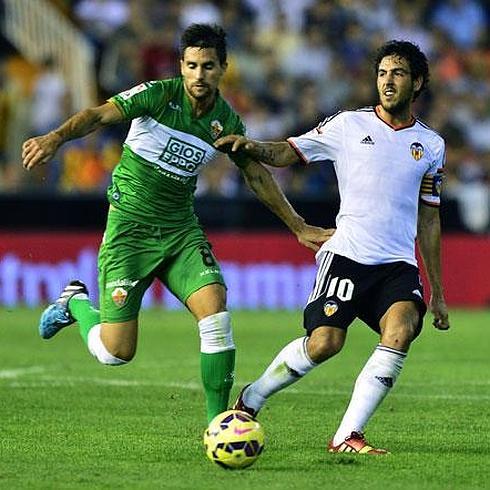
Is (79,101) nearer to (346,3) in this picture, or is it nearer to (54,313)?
(346,3)

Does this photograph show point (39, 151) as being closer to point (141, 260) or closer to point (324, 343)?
point (141, 260)

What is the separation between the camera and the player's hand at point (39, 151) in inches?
323

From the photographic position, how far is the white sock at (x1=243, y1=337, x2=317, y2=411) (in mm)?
8734

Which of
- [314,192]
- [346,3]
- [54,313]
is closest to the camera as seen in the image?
[54,313]

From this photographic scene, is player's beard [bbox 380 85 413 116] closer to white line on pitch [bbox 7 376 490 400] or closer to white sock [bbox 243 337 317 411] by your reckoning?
white sock [bbox 243 337 317 411]

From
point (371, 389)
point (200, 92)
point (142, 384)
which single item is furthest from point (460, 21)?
point (371, 389)

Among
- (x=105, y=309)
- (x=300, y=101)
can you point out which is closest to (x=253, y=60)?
(x=300, y=101)

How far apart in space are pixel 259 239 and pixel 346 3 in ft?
18.8

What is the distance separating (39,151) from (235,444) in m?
1.89

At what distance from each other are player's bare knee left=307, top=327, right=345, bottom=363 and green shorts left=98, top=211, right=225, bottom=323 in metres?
0.76

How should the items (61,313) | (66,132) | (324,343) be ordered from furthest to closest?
(61,313) < (324,343) < (66,132)

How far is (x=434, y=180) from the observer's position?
29.3ft

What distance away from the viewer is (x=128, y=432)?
941 cm

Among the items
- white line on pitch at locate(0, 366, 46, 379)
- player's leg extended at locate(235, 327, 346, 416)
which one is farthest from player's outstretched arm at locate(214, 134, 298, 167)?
white line on pitch at locate(0, 366, 46, 379)
